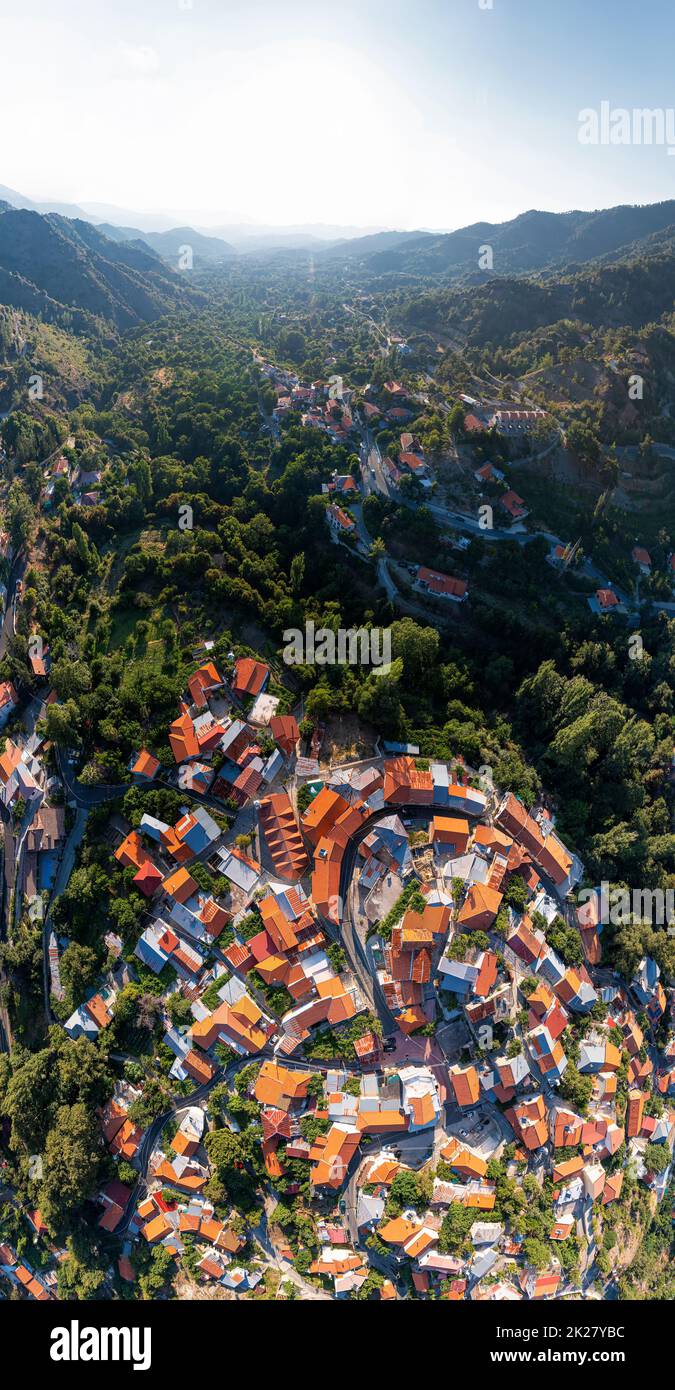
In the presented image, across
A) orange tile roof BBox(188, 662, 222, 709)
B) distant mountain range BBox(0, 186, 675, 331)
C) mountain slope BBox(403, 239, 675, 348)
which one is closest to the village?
orange tile roof BBox(188, 662, 222, 709)

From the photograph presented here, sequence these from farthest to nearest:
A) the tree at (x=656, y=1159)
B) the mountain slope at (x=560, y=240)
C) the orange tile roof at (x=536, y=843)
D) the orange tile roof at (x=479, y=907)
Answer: the mountain slope at (x=560, y=240) → the orange tile roof at (x=536, y=843) → the tree at (x=656, y=1159) → the orange tile roof at (x=479, y=907)

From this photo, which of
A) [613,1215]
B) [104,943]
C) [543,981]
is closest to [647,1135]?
[613,1215]

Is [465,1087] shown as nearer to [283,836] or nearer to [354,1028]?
[354,1028]

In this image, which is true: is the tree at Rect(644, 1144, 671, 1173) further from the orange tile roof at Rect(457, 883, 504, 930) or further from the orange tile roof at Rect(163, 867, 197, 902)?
the orange tile roof at Rect(163, 867, 197, 902)

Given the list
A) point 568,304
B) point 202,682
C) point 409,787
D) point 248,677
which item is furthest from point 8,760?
point 568,304

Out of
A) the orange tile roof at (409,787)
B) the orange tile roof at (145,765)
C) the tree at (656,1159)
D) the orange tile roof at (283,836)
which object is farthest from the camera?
the orange tile roof at (145,765)

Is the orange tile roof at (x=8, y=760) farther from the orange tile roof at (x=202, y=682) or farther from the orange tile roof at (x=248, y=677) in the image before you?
the orange tile roof at (x=248, y=677)

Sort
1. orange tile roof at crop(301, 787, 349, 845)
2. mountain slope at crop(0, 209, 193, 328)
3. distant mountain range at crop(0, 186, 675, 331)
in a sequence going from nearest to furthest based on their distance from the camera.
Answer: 1. orange tile roof at crop(301, 787, 349, 845)
2. distant mountain range at crop(0, 186, 675, 331)
3. mountain slope at crop(0, 209, 193, 328)

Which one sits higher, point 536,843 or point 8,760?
point 8,760

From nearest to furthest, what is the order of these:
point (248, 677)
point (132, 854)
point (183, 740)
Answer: point (132, 854)
point (183, 740)
point (248, 677)

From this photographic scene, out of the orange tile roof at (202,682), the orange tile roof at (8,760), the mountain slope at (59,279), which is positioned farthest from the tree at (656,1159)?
the mountain slope at (59,279)
